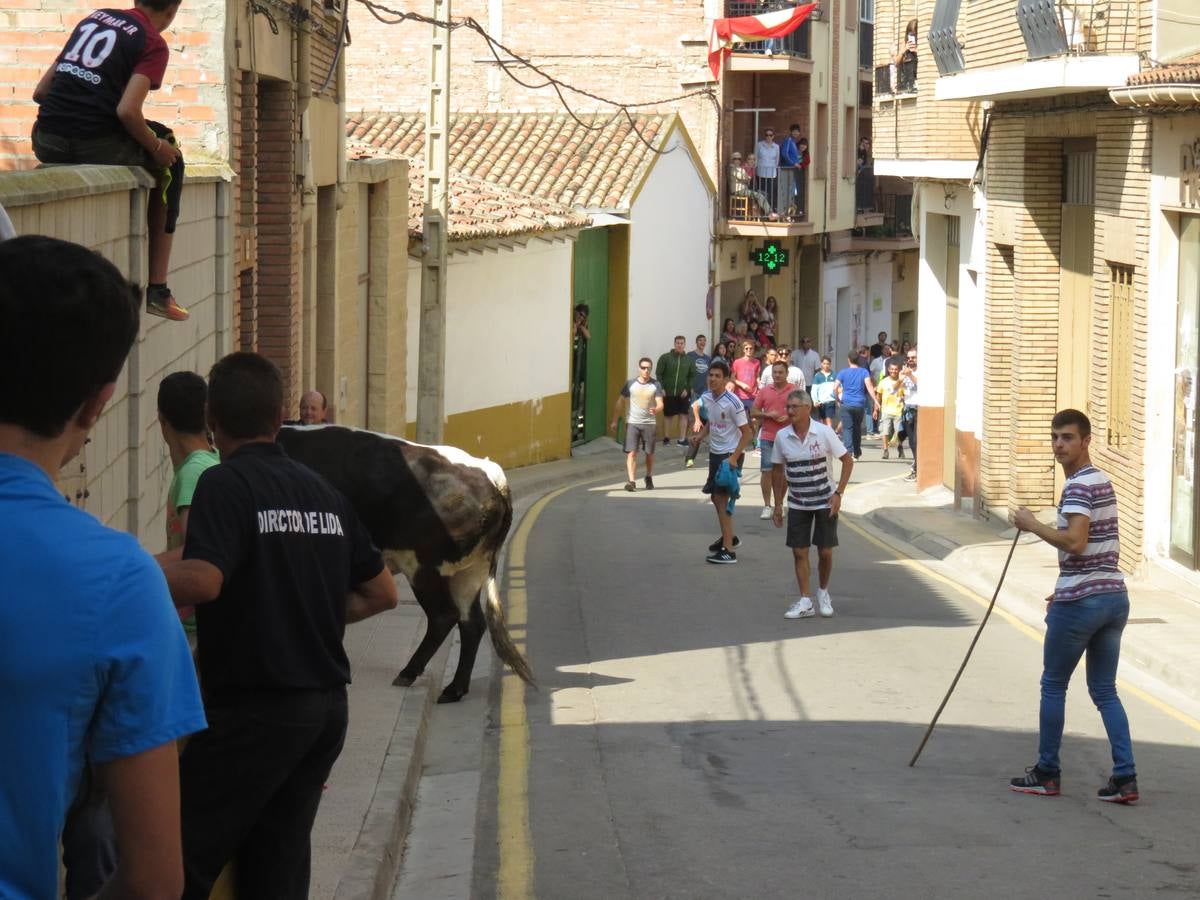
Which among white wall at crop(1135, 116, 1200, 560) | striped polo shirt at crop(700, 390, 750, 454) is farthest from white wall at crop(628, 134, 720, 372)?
white wall at crop(1135, 116, 1200, 560)

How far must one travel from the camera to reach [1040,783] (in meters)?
8.73

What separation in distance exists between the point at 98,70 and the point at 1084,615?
5443mm

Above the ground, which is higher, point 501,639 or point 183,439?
point 183,439

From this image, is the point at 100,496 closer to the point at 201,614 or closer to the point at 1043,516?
the point at 201,614

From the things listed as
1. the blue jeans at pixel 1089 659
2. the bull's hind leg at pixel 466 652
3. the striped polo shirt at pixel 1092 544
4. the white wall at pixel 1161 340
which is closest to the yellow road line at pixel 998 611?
the white wall at pixel 1161 340

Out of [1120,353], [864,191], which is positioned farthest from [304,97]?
[864,191]

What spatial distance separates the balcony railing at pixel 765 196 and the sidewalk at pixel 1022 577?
1629 cm

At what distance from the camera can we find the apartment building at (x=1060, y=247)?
52.0 ft

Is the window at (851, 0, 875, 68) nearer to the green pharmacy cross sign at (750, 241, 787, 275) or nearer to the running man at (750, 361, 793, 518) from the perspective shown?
the green pharmacy cross sign at (750, 241, 787, 275)

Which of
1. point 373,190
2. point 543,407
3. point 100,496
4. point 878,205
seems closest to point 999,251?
point 373,190

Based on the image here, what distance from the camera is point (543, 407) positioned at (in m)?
30.4

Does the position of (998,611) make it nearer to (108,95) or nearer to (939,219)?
(108,95)

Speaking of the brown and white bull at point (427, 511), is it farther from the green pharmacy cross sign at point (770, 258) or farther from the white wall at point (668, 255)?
the green pharmacy cross sign at point (770, 258)

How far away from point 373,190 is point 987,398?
8196 millimetres
